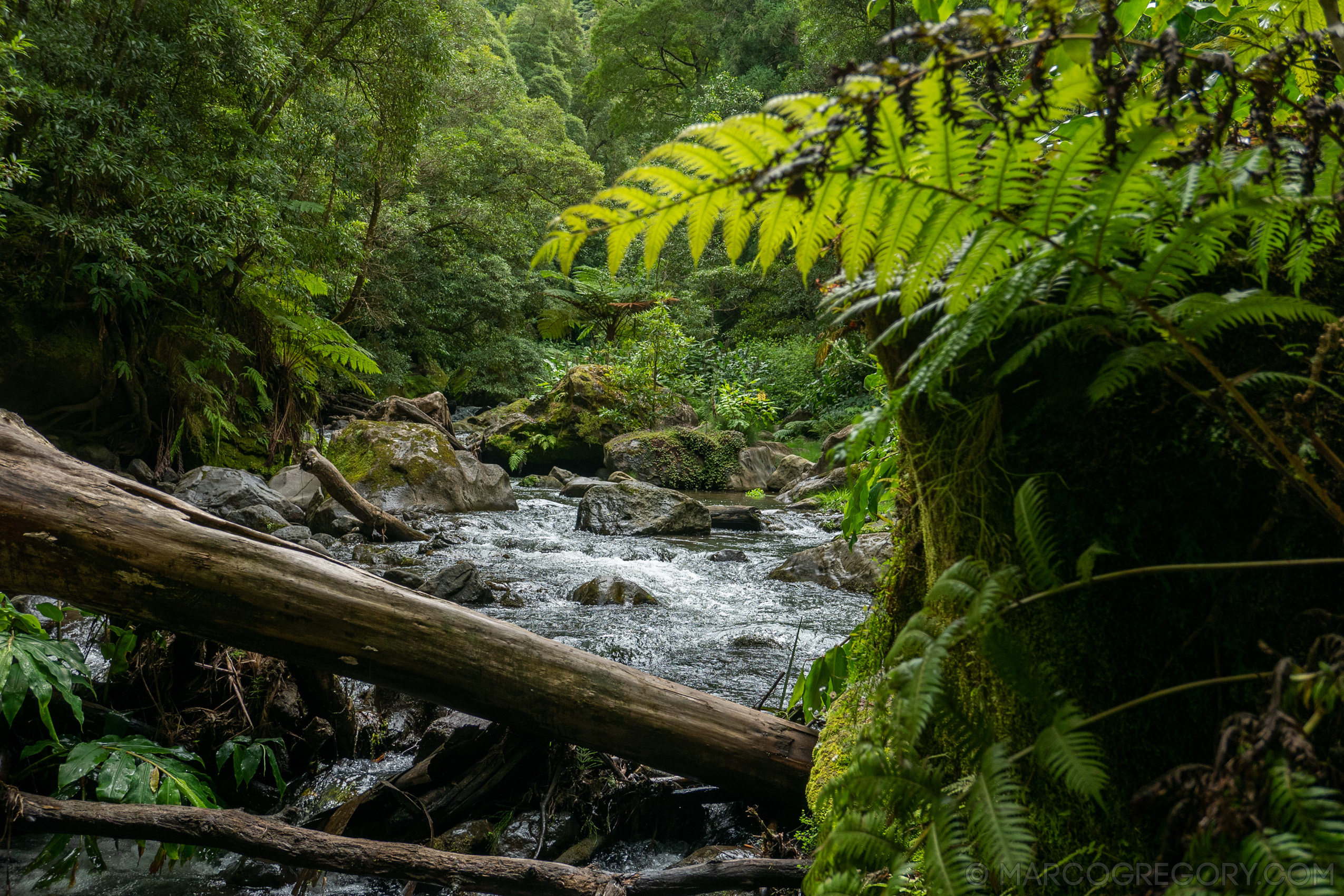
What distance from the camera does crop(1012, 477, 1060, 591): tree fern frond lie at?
90 centimetres

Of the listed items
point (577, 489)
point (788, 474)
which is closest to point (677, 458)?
point (577, 489)

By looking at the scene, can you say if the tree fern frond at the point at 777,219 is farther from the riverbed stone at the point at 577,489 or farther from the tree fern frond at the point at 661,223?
the riverbed stone at the point at 577,489

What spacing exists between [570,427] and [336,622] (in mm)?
11894

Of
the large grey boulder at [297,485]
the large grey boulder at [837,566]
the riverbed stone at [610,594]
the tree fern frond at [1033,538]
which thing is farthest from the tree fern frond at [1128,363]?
the large grey boulder at [297,485]

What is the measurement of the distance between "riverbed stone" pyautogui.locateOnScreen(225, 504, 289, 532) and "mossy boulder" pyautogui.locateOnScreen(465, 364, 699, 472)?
690 centimetres

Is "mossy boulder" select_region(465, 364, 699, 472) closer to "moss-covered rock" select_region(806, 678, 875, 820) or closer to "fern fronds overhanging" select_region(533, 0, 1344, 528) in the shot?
"moss-covered rock" select_region(806, 678, 875, 820)

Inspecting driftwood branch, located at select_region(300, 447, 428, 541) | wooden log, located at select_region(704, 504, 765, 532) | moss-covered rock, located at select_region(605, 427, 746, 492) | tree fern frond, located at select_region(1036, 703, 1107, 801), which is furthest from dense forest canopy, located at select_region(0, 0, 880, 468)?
wooden log, located at select_region(704, 504, 765, 532)

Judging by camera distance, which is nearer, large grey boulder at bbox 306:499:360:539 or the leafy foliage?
the leafy foliage

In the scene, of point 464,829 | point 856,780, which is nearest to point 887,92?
point 856,780

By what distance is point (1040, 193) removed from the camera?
864 mm

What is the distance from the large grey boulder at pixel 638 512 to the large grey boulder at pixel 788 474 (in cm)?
470

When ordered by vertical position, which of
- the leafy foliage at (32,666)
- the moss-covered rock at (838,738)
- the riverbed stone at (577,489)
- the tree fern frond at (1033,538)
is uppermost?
the tree fern frond at (1033,538)

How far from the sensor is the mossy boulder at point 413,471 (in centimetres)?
898

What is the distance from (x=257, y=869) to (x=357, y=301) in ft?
38.7
